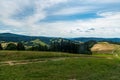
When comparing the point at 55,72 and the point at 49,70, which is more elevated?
the point at 49,70

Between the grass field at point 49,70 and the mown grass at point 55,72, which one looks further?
the grass field at point 49,70

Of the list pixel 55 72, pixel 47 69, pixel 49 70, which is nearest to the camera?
pixel 55 72

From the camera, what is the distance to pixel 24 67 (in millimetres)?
58906

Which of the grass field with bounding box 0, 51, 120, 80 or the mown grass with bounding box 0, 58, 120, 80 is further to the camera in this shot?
the grass field with bounding box 0, 51, 120, 80

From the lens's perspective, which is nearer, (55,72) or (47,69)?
(55,72)

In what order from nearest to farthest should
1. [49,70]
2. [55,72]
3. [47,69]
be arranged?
1. [55,72]
2. [49,70]
3. [47,69]

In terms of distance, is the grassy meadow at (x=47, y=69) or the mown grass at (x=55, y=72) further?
the grassy meadow at (x=47, y=69)

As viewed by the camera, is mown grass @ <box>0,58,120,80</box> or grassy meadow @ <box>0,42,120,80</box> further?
grassy meadow @ <box>0,42,120,80</box>

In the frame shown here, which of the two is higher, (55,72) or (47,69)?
(47,69)

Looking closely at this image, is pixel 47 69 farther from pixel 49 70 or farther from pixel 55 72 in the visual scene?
pixel 55 72

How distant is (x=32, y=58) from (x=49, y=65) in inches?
530

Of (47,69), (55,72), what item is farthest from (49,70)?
(55,72)

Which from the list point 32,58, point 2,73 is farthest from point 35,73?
point 32,58

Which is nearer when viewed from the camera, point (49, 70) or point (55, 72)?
point (55, 72)
